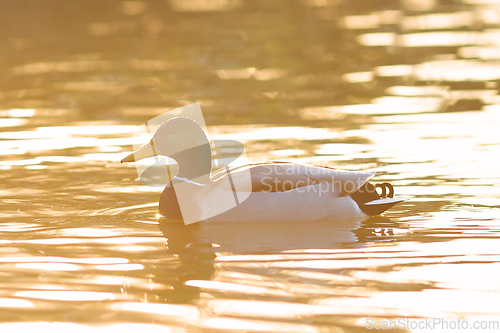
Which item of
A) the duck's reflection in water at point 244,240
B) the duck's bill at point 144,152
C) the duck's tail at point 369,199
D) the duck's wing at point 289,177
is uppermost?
the duck's bill at point 144,152

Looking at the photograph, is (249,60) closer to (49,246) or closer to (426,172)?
(426,172)

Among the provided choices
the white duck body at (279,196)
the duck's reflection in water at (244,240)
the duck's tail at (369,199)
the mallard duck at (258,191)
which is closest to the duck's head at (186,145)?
the mallard duck at (258,191)

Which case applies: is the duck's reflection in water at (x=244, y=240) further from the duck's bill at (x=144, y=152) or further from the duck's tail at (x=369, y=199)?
the duck's bill at (x=144, y=152)

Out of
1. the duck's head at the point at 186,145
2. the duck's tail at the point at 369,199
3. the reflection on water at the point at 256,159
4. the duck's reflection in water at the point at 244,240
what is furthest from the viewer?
the duck's head at the point at 186,145

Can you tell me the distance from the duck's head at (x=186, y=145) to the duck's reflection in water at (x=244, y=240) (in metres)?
0.57

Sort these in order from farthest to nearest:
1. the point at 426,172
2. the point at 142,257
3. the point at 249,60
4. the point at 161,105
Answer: the point at 249,60
the point at 161,105
the point at 426,172
the point at 142,257

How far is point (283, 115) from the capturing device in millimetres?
11641

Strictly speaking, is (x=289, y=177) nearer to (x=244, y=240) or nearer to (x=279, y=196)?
(x=279, y=196)

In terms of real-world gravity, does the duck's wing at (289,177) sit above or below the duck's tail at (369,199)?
above

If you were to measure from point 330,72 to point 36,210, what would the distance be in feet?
26.5

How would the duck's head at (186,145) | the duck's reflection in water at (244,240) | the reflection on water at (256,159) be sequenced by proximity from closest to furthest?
the reflection on water at (256,159) < the duck's reflection in water at (244,240) < the duck's head at (186,145)

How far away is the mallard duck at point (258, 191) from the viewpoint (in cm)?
732

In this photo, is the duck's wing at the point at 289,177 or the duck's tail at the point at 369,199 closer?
the duck's wing at the point at 289,177

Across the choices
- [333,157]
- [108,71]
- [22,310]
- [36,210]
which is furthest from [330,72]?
[22,310]
